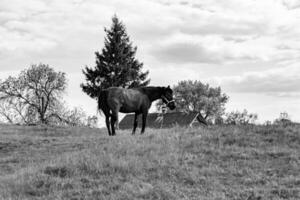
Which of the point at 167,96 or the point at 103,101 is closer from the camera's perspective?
the point at 103,101

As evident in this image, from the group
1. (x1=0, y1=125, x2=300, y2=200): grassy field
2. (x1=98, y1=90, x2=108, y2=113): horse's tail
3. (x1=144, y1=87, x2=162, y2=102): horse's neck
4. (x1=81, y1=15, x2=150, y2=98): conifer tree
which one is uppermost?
(x1=81, y1=15, x2=150, y2=98): conifer tree

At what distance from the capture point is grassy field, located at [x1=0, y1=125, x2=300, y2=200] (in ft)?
24.7

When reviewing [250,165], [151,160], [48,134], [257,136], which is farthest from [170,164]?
[48,134]

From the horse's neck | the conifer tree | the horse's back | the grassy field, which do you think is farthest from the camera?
the conifer tree

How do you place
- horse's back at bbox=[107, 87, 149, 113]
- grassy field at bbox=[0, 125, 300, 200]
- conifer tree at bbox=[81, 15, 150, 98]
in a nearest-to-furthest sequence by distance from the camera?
grassy field at bbox=[0, 125, 300, 200]
horse's back at bbox=[107, 87, 149, 113]
conifer tree at bbox=[81, 15, 150, 98]

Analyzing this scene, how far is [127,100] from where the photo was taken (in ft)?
54.7

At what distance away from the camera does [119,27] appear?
2052 inches

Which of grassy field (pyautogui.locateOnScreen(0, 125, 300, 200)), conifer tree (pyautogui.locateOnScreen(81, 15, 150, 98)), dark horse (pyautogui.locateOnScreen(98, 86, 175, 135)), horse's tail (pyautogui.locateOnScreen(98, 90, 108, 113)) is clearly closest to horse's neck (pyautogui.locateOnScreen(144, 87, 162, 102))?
dark horse (pyautogui.locateOnScreen(98, 86, 175, 135))

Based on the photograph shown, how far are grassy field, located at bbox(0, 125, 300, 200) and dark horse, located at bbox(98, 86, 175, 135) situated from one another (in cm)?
327

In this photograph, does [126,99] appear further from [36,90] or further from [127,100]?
[36,90]

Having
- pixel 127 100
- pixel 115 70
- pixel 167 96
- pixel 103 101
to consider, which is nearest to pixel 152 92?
pixel 167 96

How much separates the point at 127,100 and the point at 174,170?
26.5 feet

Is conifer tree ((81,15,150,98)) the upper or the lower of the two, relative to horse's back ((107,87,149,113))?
upper

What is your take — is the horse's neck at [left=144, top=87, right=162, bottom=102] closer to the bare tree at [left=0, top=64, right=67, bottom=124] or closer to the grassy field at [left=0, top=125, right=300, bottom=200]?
the grassy field at [left=0, top=125, right=300, bottom=200]
